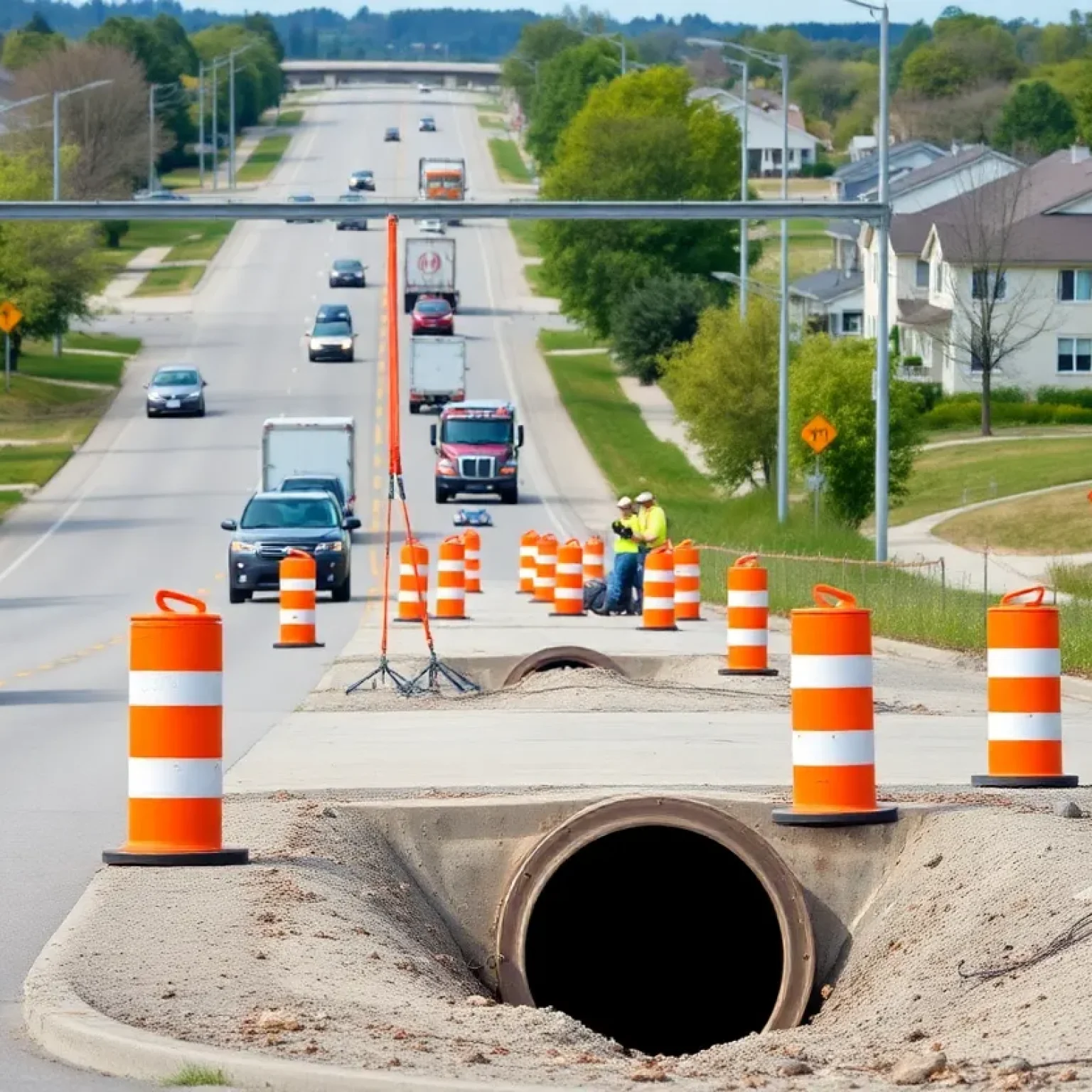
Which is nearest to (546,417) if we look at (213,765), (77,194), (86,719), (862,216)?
(77,194)

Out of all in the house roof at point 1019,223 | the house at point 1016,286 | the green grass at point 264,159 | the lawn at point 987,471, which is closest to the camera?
the lawn at point 987,471

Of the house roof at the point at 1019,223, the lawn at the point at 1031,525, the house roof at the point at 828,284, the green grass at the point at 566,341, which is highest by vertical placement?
the house roof at the point at 1019,223

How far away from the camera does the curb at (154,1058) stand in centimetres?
633

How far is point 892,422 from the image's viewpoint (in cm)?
5903

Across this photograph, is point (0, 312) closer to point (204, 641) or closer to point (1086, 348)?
point (1086, 348)

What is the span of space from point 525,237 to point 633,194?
36.7 meters

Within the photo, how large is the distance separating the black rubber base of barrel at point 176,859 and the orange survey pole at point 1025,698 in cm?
408

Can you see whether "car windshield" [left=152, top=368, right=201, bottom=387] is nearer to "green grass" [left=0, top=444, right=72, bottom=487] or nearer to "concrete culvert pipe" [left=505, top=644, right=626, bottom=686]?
"green grass" [left=0, top=444, right=72, bottom=487]

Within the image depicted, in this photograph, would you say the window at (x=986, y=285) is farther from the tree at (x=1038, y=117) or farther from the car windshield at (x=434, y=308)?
the tree at (x=1038, y=117)

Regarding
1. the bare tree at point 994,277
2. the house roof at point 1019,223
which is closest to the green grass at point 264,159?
the house roof at point 1019,223

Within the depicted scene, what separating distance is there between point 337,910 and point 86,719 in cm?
960

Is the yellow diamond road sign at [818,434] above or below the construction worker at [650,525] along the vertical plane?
above

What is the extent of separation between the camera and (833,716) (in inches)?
408

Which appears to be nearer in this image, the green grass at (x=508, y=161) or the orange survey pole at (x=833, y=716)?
the orange survey pole at (x=833, y=716)
